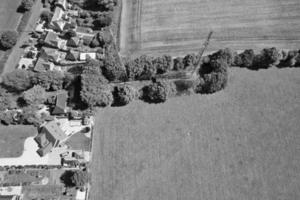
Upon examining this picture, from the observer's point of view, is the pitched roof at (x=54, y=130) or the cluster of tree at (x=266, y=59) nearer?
the pitched roof at (x=54, y=130)

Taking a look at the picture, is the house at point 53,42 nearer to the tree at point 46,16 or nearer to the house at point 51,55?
the house at point 51,55

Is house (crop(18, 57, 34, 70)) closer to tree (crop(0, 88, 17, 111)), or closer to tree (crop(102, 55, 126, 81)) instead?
tree (crop(0, 88, 17, 111))

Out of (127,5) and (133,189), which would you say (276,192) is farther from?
(127,5)

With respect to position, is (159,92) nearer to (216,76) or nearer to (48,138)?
(216,76)

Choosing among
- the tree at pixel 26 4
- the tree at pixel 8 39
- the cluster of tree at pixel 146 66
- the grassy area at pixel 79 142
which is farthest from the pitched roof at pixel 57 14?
the grassy area at pixel 79 142

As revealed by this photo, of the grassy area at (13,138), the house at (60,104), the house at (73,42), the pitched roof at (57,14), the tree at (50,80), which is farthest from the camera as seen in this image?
the pitched roof at (57,14)

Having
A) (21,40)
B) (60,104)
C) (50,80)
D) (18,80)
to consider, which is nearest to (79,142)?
(60,104)
